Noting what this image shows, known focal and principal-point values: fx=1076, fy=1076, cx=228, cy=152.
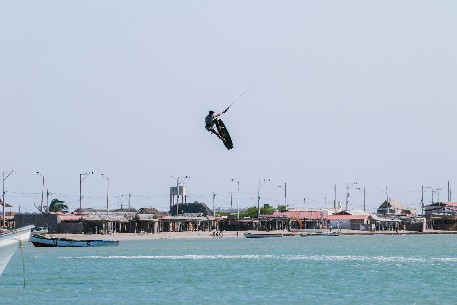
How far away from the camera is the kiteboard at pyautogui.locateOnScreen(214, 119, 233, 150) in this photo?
173 ft

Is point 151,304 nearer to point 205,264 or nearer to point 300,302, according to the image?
point 300,302

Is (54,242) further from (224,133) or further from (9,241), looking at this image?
(224,133)

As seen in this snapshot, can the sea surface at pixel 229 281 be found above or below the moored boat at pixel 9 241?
below

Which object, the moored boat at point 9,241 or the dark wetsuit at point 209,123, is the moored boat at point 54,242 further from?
the dark wetsuit at point 209,123

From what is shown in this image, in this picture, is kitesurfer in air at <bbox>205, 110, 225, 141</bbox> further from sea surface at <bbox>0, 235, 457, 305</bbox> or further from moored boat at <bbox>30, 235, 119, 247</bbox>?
moored boat at <bbox>30, 235, 119, 247</bbox>

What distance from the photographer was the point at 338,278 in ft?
372

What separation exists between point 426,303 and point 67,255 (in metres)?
89.3

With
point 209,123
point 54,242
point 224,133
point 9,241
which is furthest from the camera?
point 54,242

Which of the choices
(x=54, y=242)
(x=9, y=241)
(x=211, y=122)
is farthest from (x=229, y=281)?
(x=54, y=242)

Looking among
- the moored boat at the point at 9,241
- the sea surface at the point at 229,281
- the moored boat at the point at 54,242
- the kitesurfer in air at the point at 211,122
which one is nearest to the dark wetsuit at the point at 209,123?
the kitesurfer in air at the point at 211,122

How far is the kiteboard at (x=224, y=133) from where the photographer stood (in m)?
52.6

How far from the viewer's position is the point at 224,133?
175 ft

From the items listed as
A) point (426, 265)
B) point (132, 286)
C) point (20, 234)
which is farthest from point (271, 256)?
point (20, 234)

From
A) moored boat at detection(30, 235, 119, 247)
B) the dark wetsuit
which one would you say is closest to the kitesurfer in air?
the dark wetsuit
